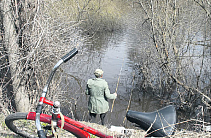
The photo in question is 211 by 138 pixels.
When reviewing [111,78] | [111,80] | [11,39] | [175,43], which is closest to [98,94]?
[11,39]

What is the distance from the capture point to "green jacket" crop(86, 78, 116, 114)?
500 cm

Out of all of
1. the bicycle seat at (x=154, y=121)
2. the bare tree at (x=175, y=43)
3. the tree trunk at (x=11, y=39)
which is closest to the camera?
the bicycle seat at (x=154, y=121)

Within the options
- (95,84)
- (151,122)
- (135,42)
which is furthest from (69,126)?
(135,42)

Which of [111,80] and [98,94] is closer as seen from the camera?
[98,94]

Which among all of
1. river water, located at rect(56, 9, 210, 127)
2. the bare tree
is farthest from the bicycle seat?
the bare tree

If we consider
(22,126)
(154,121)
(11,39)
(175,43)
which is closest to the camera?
(154,121)

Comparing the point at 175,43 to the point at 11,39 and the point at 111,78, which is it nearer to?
the point at 111,78

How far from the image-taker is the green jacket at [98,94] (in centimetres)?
500

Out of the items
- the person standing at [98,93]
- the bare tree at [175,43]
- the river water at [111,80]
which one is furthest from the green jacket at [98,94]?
the bare tree at [175,43]

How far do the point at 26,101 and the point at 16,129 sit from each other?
4.98 ft

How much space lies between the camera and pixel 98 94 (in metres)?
5.06

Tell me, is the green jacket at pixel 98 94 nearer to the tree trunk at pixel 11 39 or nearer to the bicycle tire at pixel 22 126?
the bicycle tire at pixel 22 126

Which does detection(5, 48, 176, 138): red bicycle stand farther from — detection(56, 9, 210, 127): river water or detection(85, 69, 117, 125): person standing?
detection(56, 9, 210, 127): river water

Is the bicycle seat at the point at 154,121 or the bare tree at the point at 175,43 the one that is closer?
the bicycle seat at the point at 154,121
